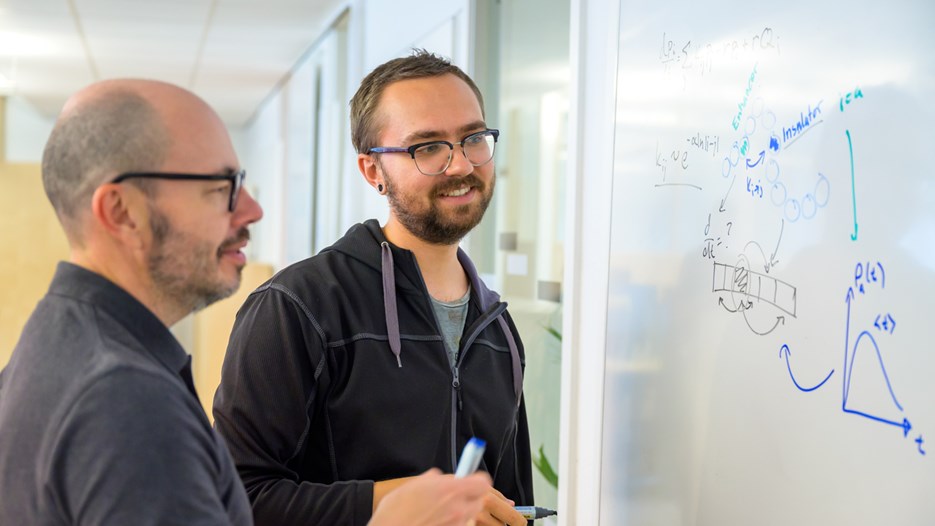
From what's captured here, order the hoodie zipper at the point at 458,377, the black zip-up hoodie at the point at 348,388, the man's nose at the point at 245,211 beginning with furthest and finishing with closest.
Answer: the hoodie zipper at the point at 458,377
the black zip-up hoodie at the point at 348,388
the man's nose at the point at 245,211

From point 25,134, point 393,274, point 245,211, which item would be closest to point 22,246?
point 25,134

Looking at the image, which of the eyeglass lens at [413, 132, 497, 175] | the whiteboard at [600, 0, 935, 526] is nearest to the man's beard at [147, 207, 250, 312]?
the eyeglass lens at [413, 132, 497, 175]

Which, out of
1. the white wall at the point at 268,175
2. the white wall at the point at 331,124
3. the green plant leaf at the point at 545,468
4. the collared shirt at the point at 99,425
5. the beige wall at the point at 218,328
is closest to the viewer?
the collared shirt at the point at 99,425

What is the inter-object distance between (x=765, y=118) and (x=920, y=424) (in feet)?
1.82

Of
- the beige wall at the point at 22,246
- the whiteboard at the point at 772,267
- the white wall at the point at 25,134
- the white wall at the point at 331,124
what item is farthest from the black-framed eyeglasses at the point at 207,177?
the white wall at the point at 25,134

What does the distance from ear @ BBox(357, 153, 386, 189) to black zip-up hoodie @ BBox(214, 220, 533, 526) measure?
0.33 feet

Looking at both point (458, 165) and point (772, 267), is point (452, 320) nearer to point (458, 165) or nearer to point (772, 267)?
point (458, 165)

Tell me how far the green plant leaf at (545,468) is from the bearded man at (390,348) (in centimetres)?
72

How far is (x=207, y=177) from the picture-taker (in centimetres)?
97

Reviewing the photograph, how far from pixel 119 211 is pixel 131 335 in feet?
0.45

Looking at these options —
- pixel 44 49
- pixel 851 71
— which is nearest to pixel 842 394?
pixel 851 71

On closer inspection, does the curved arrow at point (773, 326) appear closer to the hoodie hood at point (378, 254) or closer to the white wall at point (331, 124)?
the hoodie hood at point (378, 254)

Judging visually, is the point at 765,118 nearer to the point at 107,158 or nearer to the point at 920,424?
the point at 920,424

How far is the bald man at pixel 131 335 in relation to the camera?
0.79 m
